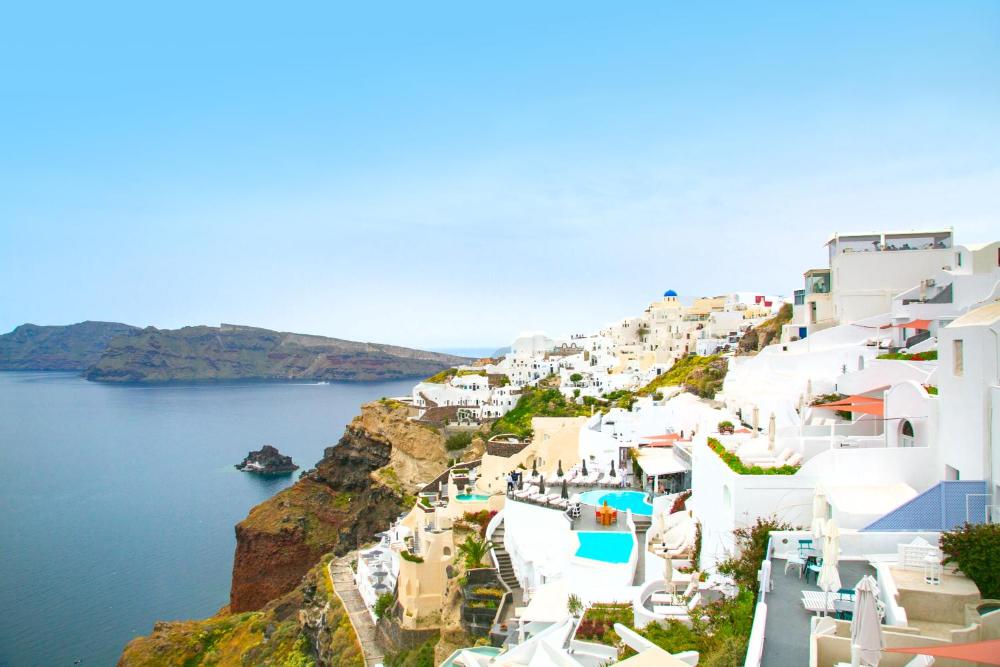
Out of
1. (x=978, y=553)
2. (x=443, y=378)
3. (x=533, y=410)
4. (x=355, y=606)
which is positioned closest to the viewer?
(x=978, y=553)

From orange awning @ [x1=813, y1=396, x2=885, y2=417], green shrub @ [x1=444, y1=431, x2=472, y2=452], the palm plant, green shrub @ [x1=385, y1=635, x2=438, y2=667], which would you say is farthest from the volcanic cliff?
orange awning @ [x1=813, y1=396, x2=885, y2=417]

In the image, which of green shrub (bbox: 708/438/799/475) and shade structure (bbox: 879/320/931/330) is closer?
green shrub (bbox: 708/438/799/475)

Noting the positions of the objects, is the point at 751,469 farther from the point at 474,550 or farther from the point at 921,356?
the point at 474,550

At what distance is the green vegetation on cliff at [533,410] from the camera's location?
43219 mm

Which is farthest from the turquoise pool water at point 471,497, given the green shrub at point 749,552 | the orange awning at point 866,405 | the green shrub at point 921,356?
the green shrub at point 921,356

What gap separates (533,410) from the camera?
49969mm

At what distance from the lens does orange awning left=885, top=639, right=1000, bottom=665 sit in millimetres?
5711

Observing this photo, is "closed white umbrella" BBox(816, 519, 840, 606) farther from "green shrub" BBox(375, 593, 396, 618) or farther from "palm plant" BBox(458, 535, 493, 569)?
"green shrub" BBox(375, 593, 396, 618)

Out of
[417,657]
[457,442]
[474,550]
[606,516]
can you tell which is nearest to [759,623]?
[606,516]

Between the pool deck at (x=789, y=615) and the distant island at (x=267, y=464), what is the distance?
7371 centimetres

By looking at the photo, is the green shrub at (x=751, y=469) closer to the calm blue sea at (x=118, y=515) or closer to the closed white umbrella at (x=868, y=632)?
the closed white umbrella at (x=868, y=632)

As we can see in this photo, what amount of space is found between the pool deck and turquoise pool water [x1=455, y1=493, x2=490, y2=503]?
13.0 m

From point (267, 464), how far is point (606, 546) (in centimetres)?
7009

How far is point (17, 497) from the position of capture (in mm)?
68000
